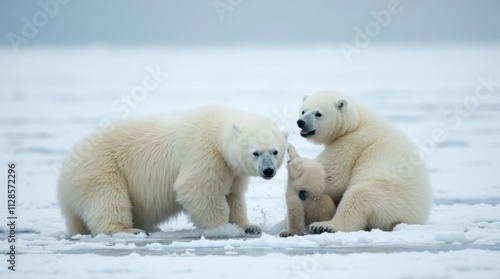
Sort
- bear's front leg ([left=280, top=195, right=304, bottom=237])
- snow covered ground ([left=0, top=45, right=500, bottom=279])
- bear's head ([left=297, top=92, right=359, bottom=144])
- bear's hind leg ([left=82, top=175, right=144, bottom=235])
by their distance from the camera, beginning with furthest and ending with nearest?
bear's head ([left=297, top=92, right=359, bottom=144]) < bear's hind leg ([left=82, top=175, right=144, bottom=235]) < bear's front leg ([left=280, top=195, right=304, bottom=237]) < snow covered ground ([left=0, top=45, right=500, bottom=279])

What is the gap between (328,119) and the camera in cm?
621

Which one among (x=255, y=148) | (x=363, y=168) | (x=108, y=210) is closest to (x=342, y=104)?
(x=363, y=168)

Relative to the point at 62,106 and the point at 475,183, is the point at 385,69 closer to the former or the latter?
the point at 62,106

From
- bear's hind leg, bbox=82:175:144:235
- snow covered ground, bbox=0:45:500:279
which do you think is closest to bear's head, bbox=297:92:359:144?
snow covered ground, bbox=0:45:500:279

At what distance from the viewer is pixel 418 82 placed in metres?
28.5

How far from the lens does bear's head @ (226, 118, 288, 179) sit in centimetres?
571

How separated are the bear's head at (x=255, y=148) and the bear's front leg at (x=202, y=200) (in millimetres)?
244

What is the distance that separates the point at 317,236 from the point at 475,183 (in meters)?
3.53

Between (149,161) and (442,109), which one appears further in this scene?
(442,109)

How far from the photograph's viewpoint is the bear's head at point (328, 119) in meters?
6.22

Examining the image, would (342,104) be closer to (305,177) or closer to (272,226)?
(305,177)

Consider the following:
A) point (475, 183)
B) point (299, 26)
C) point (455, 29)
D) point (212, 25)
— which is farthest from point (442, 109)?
point (299, 26)

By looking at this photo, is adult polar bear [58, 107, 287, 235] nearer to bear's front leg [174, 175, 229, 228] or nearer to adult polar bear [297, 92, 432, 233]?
bear's front leg [174, 175, 229, 228]

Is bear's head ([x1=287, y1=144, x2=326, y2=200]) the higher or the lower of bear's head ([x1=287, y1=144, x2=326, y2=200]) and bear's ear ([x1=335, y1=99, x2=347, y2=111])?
the lower
